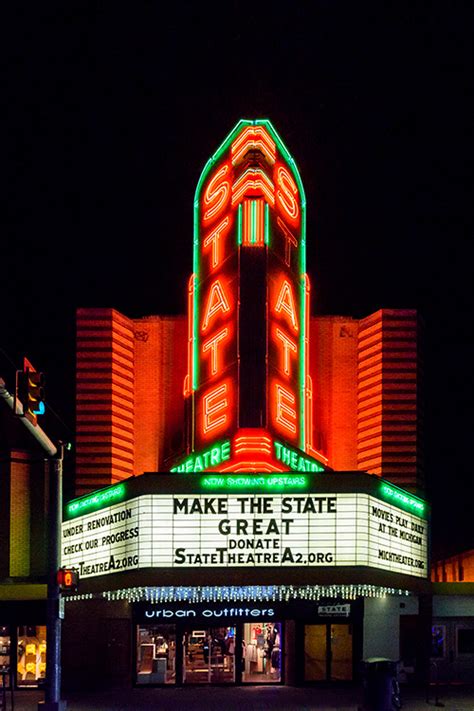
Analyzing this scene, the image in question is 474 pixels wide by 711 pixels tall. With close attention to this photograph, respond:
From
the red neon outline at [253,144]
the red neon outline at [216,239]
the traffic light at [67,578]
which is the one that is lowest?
the traffic light at [67,578]

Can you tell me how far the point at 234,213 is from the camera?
2855 cm

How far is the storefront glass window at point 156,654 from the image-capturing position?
2778 cm

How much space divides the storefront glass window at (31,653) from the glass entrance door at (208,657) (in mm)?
3963

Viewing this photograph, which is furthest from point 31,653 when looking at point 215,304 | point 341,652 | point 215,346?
point 215,304

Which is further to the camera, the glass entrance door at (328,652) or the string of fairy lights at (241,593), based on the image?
the glass entrance door at (328,652)

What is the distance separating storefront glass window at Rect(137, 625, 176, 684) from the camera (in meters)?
27.8

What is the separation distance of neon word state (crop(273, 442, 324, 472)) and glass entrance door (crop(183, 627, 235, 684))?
485 centimetres

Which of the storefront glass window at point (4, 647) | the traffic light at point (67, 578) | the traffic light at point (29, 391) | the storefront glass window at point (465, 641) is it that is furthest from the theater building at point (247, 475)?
the traffic light at point (29, 391)

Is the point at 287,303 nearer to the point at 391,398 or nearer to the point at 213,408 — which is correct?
the point at 213,408

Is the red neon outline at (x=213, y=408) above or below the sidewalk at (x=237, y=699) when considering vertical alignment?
above

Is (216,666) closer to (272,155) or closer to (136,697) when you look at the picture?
(136,697)

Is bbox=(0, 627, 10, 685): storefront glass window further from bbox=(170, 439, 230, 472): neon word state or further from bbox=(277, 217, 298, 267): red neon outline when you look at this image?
bbox=(277, 217, 298, 267): red neon outline

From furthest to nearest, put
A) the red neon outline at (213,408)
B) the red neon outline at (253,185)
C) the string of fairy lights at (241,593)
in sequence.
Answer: the red neon outline at (253,185) → the red neon outline at (213,408) → the string of fairy lights at (241,593)

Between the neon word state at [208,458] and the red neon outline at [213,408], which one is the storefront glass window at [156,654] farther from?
the red neon outline at [213,408]
